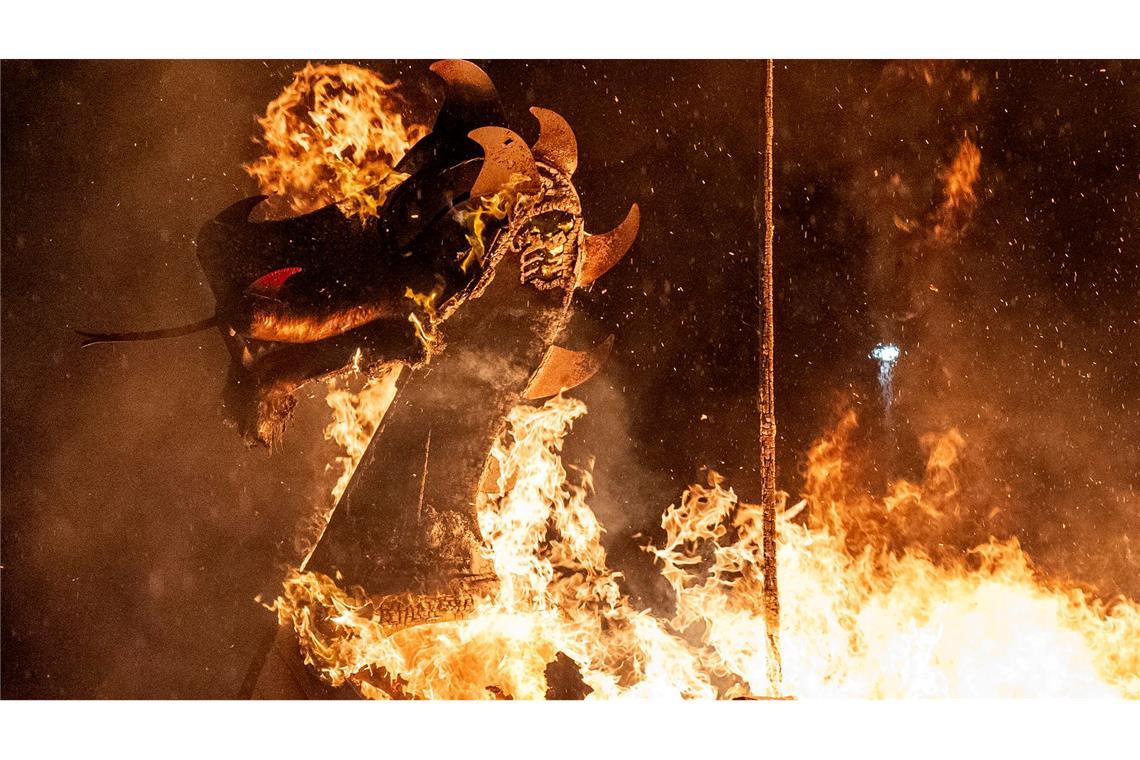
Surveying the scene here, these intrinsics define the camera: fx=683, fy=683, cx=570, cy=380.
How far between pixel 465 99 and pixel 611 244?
677 mm

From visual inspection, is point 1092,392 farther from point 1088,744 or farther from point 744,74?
point 744,74

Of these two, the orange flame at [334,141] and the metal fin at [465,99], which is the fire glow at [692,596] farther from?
the metal fin at [465,99]

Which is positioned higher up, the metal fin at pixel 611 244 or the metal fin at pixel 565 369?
the metal fin at pixel 611 244

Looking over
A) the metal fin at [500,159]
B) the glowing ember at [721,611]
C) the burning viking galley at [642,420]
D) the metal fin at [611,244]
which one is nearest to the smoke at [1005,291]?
the burning viking galley at [642,420]

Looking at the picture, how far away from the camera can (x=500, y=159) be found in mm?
2279

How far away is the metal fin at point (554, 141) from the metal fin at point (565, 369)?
2.02 feet

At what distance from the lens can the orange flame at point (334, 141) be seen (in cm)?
225

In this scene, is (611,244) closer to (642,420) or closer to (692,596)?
(642,420)

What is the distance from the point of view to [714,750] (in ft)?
7.13

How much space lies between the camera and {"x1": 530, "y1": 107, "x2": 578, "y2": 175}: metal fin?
227 centimetres

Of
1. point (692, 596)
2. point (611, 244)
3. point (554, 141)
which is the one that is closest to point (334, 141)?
point (554, 141)
